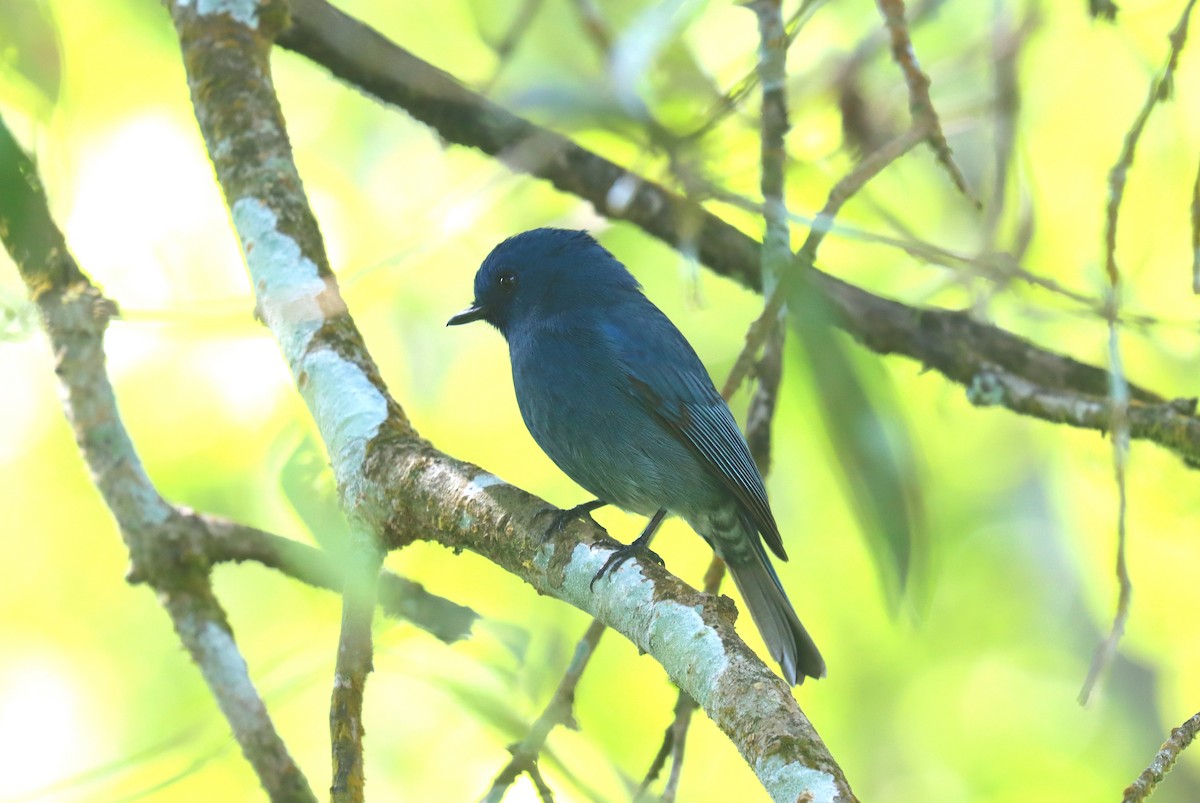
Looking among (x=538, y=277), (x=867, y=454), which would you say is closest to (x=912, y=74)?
(x=867, y=454)

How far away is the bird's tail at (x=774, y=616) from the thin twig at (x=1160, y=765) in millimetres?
2358

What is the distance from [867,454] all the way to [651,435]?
1.13 meters

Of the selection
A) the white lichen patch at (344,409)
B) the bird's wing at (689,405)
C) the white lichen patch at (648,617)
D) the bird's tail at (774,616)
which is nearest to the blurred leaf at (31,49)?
the white lichen patch at (344,409)

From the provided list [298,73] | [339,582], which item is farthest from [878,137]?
[298,73]

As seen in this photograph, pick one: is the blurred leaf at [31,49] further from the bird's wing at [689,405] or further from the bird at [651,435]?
the bird's wing at [689,405]

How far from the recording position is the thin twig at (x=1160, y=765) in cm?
172

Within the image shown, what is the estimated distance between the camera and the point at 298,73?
775 centimetres

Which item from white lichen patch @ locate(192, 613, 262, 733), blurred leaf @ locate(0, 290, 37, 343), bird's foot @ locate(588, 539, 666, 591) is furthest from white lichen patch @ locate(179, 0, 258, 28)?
bird's foot @ locate(588, 539, 666, 591)

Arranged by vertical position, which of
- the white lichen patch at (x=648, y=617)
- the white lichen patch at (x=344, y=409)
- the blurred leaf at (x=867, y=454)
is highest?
the blurred leaf at (x=867, y=454)

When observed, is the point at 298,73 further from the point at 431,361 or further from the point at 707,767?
the point at 707,767

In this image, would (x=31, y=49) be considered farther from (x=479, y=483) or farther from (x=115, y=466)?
(x=479, y=483)

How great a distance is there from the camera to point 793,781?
5.89ft

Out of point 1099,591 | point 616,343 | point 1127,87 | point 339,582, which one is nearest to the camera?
point 339,582

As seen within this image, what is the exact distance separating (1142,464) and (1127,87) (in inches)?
108
